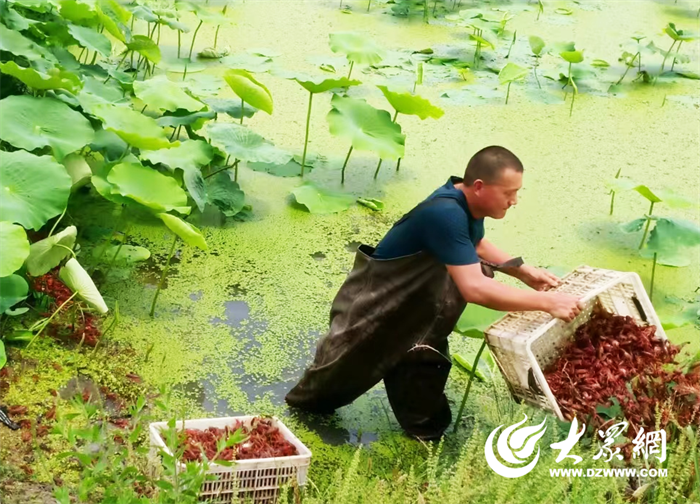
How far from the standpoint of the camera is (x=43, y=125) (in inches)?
152

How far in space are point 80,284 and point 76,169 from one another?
66 centimetres

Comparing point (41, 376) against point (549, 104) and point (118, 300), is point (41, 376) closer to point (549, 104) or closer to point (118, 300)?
point (118, 300)

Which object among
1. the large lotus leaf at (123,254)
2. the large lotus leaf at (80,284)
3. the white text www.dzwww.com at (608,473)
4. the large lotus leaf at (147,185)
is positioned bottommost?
the large lotus leaf at (123,254)

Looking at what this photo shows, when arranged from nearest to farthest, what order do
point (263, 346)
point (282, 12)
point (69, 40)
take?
point (263, 346), point (69, 40), point (282, 12)

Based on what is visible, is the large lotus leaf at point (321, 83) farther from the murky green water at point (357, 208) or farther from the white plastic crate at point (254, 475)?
the white plastic crate at point (254, 475)

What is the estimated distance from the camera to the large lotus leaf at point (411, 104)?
4734 mm

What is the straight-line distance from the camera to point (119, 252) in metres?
3.91

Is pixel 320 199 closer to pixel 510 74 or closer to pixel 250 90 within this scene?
pixel 250 90

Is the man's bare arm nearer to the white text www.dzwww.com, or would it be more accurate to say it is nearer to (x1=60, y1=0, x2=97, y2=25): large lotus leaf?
the white text www.dzwww.com

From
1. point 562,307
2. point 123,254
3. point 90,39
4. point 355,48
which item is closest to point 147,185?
point 123,254

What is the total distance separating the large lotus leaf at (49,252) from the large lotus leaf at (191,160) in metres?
0.60

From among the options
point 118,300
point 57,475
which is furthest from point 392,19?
point 57,475

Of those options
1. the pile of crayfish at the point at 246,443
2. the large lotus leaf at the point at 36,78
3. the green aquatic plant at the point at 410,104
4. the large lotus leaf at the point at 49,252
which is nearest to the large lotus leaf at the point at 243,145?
the green aquatic plant at the point at 410,104

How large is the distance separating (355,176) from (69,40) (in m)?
1.42
